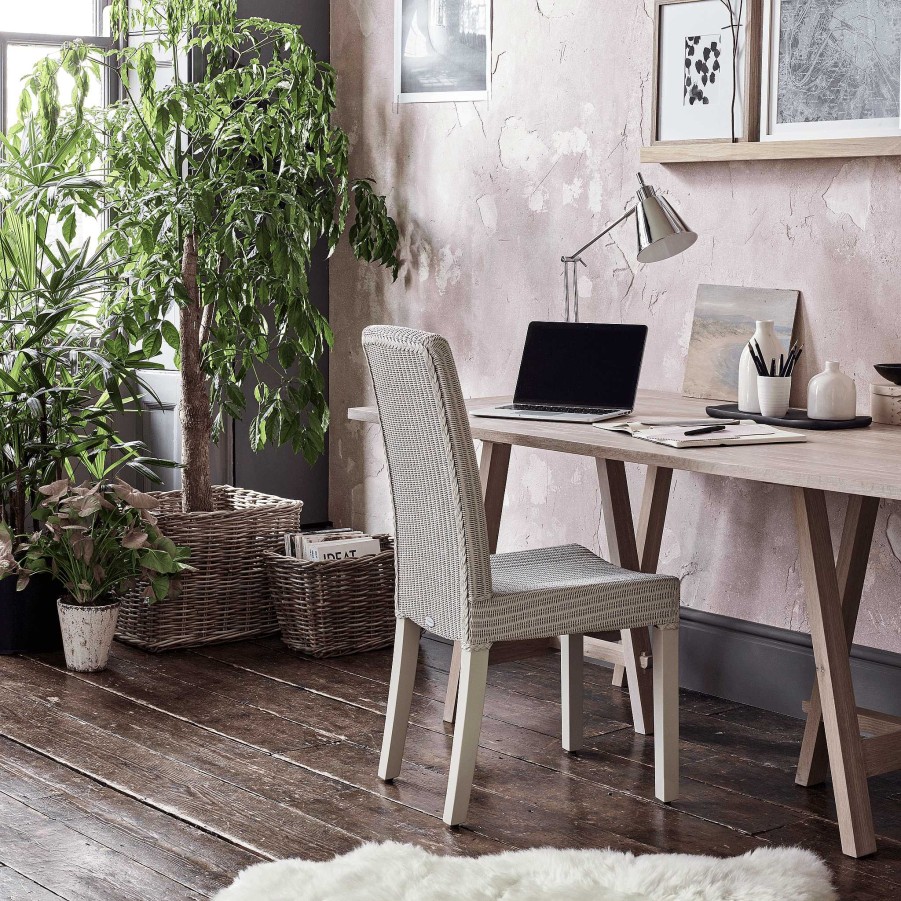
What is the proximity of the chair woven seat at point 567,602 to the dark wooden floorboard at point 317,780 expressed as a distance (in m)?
0.38

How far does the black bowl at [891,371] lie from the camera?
2.95m

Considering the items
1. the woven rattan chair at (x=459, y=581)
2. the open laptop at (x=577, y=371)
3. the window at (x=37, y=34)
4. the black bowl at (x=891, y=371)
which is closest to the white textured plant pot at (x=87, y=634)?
the woven rattan chair at (x=459, y=581)

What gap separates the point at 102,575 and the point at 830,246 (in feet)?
6.49

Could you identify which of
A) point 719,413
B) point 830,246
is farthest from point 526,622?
point 830,246

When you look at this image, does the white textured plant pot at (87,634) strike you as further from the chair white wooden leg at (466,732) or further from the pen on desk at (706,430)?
the pen on desk at (706,430)

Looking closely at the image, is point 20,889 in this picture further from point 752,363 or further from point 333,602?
point 752,363

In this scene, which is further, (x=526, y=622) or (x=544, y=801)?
(x=544, y=801)

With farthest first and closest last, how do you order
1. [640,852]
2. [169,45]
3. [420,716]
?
1. [169,45]
2. [420,716]
3. [640,852]

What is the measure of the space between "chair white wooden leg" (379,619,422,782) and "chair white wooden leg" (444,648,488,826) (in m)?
0.25

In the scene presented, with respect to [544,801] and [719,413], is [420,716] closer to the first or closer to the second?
[544,801]

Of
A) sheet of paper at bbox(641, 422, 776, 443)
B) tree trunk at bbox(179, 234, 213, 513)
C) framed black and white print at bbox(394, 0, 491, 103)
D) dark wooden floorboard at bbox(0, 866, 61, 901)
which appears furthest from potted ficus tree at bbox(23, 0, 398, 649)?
dark wooden floorboard at bbox(0, 866, 61, 901)

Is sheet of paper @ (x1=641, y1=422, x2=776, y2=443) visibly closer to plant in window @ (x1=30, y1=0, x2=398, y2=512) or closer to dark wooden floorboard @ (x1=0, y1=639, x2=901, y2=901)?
dark wooden floorboard @ (x1=0, y1=639, x2=901, y2=901)

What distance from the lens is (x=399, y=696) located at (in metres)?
2.87

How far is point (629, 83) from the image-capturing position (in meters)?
3.59
